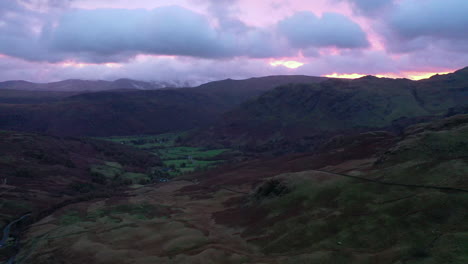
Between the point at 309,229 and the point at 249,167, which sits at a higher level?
the point at 309,229

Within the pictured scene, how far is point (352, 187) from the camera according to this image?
7294cm

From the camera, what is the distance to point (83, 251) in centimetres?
7388

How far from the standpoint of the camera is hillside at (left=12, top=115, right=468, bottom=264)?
5103 cm

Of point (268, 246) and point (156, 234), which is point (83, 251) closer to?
point (156, 234)

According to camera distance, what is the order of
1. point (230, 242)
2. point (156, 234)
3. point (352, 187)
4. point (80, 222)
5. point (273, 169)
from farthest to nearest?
point (273, 169) → point (80, 222) → point (156, 234) → point (352, 187) → point (230, 242)

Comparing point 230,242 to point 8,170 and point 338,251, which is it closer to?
point 338,251

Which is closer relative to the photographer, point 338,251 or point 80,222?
point 338,251

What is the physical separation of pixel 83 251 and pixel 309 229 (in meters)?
45.0

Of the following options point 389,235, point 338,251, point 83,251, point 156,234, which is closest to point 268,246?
point 338,251

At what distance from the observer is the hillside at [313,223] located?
51031 millimetres

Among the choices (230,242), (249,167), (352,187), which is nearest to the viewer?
(230,242)

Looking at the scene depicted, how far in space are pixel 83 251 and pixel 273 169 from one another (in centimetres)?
11354

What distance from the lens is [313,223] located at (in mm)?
64062

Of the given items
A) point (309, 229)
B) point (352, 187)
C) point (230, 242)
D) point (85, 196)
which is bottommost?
point (85, 196)
